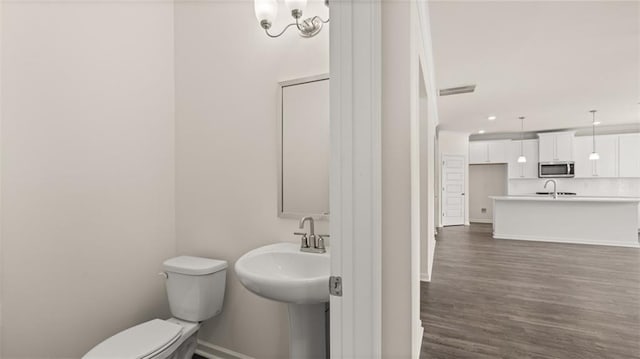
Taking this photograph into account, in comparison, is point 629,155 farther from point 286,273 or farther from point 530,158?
point 286,273

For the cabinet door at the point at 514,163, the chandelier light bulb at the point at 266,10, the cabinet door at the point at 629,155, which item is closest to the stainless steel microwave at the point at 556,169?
the cabinet door at the point at 514,163

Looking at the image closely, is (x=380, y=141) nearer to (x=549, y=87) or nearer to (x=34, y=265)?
(x=34, y=265)

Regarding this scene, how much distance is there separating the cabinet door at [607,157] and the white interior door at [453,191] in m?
2.93

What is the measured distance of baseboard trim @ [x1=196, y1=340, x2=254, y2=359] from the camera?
6.58 feet

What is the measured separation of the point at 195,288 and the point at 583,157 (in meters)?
8.93

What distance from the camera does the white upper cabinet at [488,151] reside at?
7.91 metres

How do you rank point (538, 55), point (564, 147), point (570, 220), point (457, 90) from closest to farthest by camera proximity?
1. point (538, 55)
2. point (457, 90)
3. point (570, 220)
4. point (564, 147)

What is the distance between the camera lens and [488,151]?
8.08 meters

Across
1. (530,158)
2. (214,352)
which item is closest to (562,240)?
(530,158)

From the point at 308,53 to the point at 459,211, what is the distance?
7261mm

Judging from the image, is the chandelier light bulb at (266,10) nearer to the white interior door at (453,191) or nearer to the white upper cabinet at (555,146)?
the white interior door at (453,191)

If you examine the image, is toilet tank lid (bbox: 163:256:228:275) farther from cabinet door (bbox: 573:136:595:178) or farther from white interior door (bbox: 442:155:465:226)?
cabinet door (bbox: 573:136:595:178)


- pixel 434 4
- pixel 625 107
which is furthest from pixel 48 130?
pixel 625 107

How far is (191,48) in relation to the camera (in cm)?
219
